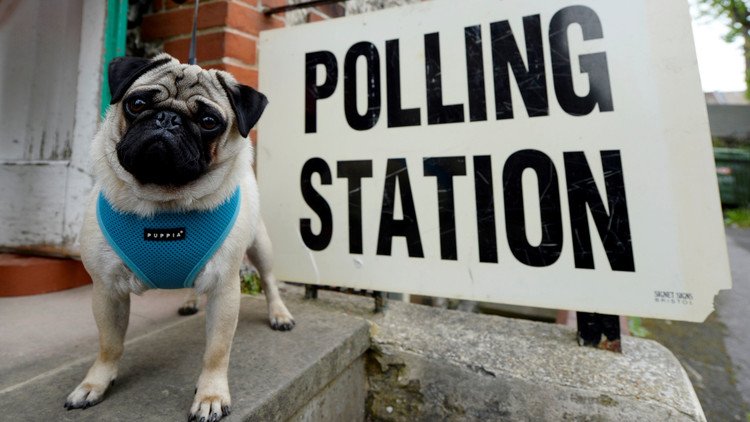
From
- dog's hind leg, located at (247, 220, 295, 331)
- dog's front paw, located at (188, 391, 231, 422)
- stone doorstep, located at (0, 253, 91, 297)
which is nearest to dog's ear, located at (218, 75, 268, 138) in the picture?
dog's hind leg, located at (247, 220, 295, 331)

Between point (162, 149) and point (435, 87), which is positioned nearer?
point (162, 149)

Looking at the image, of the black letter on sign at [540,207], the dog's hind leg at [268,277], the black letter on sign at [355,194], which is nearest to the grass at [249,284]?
the dog's hind leg at [268,277]

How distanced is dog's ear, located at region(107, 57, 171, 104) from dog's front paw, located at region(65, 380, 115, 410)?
726mm

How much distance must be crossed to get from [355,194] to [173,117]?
89 cm

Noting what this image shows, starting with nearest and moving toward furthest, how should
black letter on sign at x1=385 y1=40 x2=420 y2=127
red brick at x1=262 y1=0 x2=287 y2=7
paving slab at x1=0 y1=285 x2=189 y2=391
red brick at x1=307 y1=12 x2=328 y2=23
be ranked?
paving slab at x1=0 y1=285 x2=189 y2=391 < black letter on sign at x1=385 y1=40 x2=420 y2=127 < red brick at x1=262 y1=0 x2=287 y2=7 < red brick at x1=307 y1=12 x2=328 y2=23

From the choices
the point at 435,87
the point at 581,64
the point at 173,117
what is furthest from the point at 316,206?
the point at 581,64

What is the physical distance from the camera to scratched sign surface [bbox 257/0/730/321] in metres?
1.30

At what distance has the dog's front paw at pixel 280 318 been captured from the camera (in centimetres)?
146

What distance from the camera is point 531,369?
132cm

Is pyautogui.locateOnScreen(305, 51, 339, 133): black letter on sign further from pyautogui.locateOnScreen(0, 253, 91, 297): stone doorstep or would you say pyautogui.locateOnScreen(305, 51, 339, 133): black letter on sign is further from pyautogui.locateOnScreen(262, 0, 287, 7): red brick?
pyautogui.locateOnScreen(0, 253, 91, 297): stone doorstep

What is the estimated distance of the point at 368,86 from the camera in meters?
1.74

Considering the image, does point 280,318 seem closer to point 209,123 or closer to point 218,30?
point 209,123

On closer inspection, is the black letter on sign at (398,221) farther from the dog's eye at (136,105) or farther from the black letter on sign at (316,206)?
the dog's eye at (136,105)

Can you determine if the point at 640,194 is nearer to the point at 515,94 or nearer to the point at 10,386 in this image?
the point at 515,94
